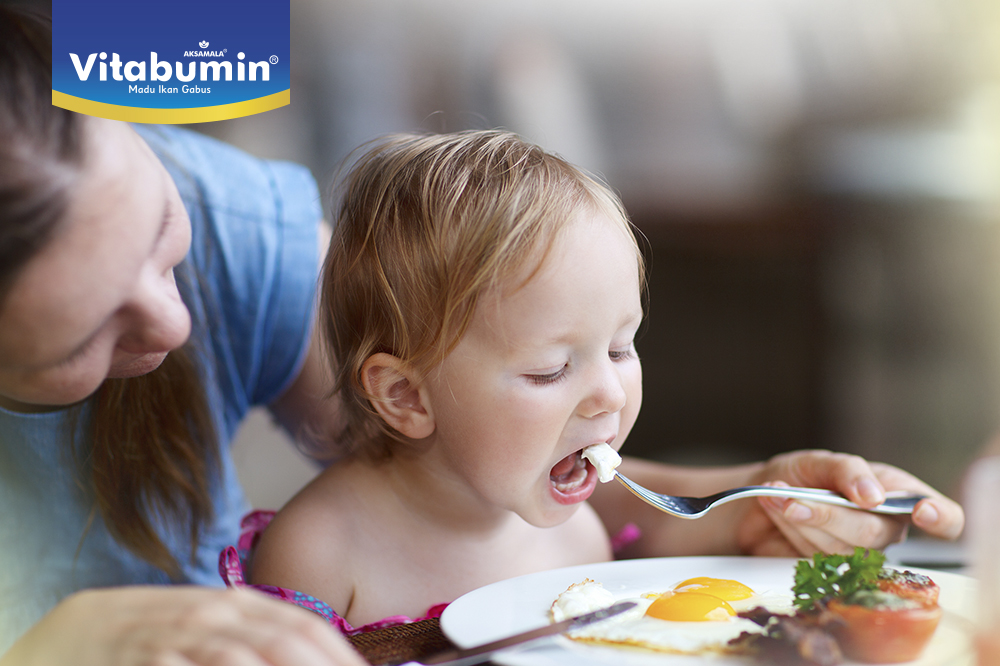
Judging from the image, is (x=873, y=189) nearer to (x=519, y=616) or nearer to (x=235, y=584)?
(x=519, y=616)

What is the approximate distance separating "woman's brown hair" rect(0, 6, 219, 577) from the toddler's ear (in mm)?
153

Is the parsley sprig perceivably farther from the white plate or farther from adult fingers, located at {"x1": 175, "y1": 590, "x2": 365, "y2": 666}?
adult fingers, located at {"x1": 175, "y1": 590, "x2": 365, "y2": 666}

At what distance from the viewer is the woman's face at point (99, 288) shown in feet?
1.20

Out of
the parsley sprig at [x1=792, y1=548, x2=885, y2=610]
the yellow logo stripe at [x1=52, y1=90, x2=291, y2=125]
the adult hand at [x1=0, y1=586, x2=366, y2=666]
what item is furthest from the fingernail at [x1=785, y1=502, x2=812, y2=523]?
the yellow logo stripe at [x1=52, y1=90, x2=291, y2=125]

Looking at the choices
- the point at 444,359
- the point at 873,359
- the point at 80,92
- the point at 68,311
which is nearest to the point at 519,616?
the point at 444,359

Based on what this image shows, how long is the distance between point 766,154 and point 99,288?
1.77ft

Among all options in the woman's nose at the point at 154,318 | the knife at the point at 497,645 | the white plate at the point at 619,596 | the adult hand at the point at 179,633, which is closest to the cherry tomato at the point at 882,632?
the white plate at the point at 619,596

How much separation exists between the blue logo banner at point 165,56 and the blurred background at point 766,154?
0.05 meters

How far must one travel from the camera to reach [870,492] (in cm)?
52

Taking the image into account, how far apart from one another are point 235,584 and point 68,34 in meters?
0.36

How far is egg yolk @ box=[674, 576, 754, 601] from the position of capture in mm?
441

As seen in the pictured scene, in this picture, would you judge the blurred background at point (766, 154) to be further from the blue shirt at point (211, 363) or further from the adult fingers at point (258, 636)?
the adult fingers at point (258, 636)

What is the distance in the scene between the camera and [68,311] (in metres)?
0.37

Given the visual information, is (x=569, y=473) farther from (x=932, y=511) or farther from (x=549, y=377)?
(x=932, y=511)
